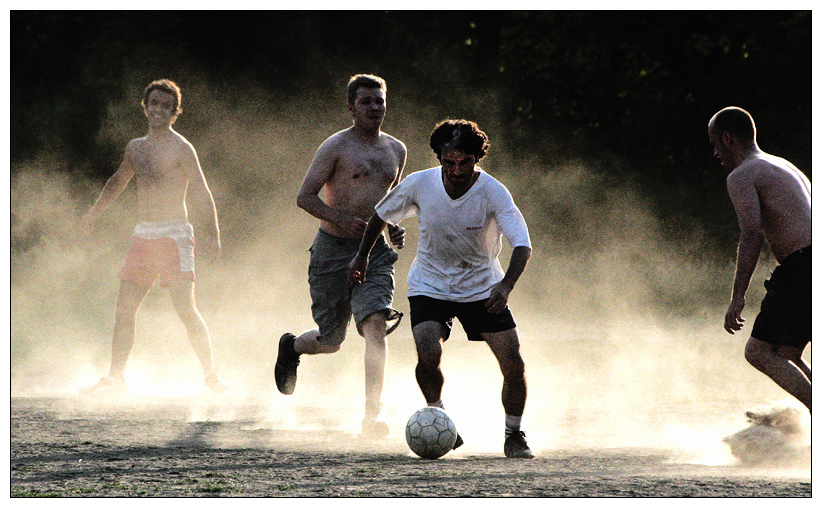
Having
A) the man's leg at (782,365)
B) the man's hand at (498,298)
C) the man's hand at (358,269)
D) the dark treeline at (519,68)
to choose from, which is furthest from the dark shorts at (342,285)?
the dark treeline at (519,68)

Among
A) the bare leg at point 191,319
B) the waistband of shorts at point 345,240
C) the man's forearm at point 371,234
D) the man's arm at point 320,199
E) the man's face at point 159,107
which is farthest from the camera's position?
the bare leg at point 191,319

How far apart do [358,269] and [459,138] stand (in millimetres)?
1061

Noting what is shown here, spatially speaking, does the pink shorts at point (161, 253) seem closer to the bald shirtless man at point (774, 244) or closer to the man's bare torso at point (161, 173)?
the man's bare torso at point (161, 173)

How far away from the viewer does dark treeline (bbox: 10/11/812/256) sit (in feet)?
63.9

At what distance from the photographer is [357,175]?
6844 mm

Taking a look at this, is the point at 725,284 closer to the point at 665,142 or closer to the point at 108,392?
the point at 665,142

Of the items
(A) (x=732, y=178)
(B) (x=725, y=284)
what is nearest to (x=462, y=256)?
(A) (x=732, y=178)

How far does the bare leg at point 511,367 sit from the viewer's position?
239 inches

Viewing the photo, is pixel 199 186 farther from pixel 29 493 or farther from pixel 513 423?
pixel 29 493

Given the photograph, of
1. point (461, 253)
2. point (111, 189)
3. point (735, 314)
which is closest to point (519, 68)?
point (111, 189)

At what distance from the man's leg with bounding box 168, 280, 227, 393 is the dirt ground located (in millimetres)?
848

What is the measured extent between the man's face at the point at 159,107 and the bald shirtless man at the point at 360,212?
1.67 metres
